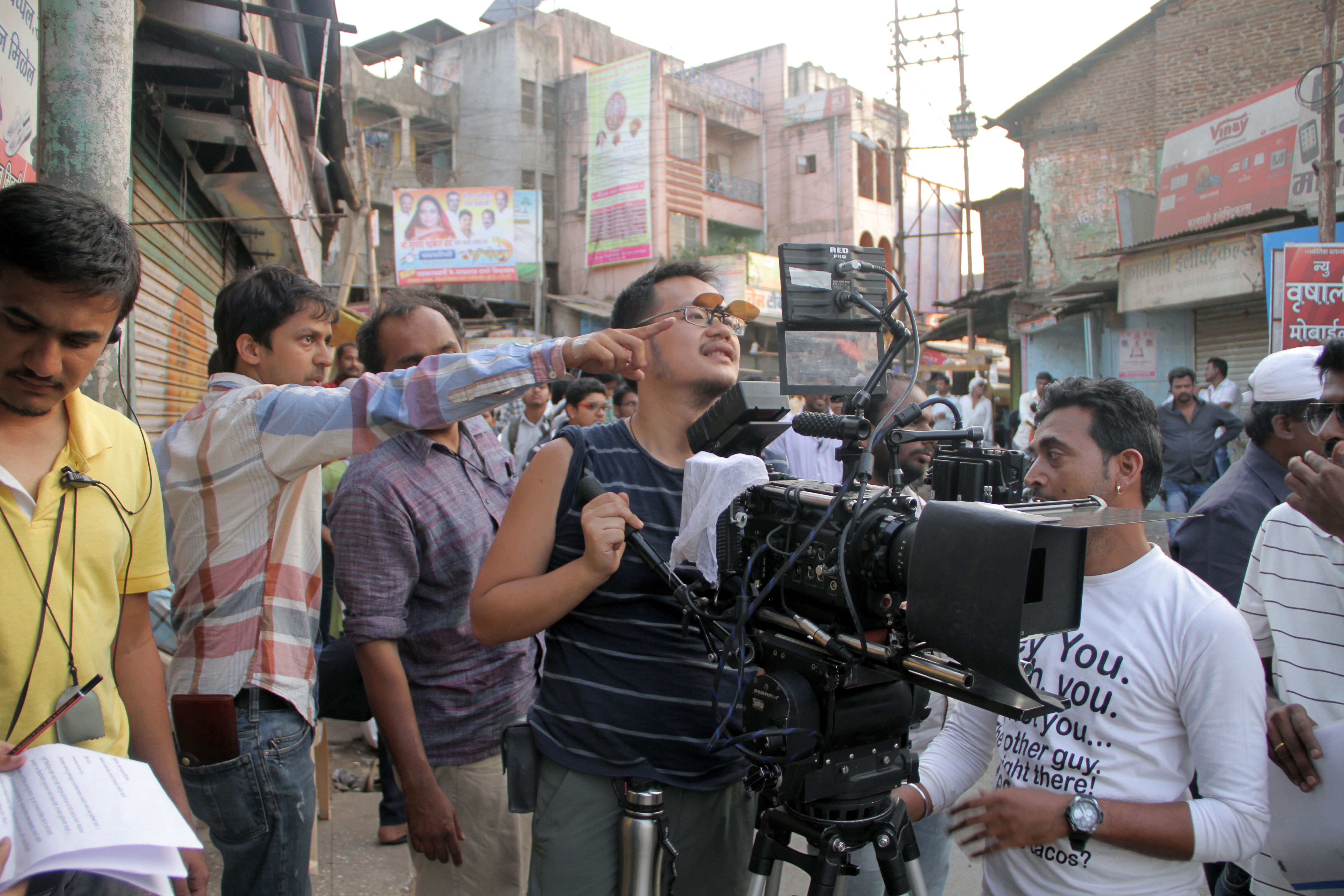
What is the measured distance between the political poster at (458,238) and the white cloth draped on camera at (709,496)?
18582 mm

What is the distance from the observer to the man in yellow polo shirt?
127cm

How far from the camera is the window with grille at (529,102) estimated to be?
23.8 meters

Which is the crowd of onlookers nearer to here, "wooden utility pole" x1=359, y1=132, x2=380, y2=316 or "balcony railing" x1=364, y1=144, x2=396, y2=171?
"wooden utility pole" x1=359, y1=132, x2=380, y2=316

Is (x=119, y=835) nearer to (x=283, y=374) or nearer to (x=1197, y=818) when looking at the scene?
(x=283, y=374)

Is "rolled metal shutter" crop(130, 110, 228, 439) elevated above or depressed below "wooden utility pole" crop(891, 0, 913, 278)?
below

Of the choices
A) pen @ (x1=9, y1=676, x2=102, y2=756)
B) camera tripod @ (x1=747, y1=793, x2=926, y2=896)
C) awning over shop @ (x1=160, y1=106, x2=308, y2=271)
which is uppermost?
awning over shop @ (x1=160, y1=106, x2=308, y2=271)

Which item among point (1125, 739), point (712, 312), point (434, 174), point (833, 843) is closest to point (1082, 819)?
point (1125, 739)

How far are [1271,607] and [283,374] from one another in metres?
2.41

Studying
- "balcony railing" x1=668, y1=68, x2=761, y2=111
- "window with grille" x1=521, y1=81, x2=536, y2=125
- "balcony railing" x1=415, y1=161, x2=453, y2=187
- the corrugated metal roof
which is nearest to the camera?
the corrugated metal roof

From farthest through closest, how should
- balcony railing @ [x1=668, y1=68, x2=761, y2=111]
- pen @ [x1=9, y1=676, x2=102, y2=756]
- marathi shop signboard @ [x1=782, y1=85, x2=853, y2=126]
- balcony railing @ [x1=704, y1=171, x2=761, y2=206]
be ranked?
1. marathi shop signboard @ [x1=782, y1=85, x2=853, y2=126]
2. balcony railing @ [x1=704, y1=171, x2=761, y2=206]
3. balcony railing @ [x1=668, y1=68, x2=761, y2=111]
4. pen @ [x1=9, y1=676, x2=102, y2=756]

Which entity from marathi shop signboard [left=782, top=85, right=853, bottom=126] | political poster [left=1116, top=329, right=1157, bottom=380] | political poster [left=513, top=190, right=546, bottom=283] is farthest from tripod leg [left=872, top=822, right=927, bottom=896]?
marathi shop signboard [left=782, top=85, right=853, bottom=126]

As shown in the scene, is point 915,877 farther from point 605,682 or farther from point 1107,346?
point 1107,346

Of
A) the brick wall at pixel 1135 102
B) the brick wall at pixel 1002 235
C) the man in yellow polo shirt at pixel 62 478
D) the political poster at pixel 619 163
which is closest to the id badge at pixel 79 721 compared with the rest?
the man in yellow polo shirt at pixel 62 478

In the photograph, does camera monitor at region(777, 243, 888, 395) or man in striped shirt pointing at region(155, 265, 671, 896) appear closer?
camera monitor at region(777, 243, 888, 395)
